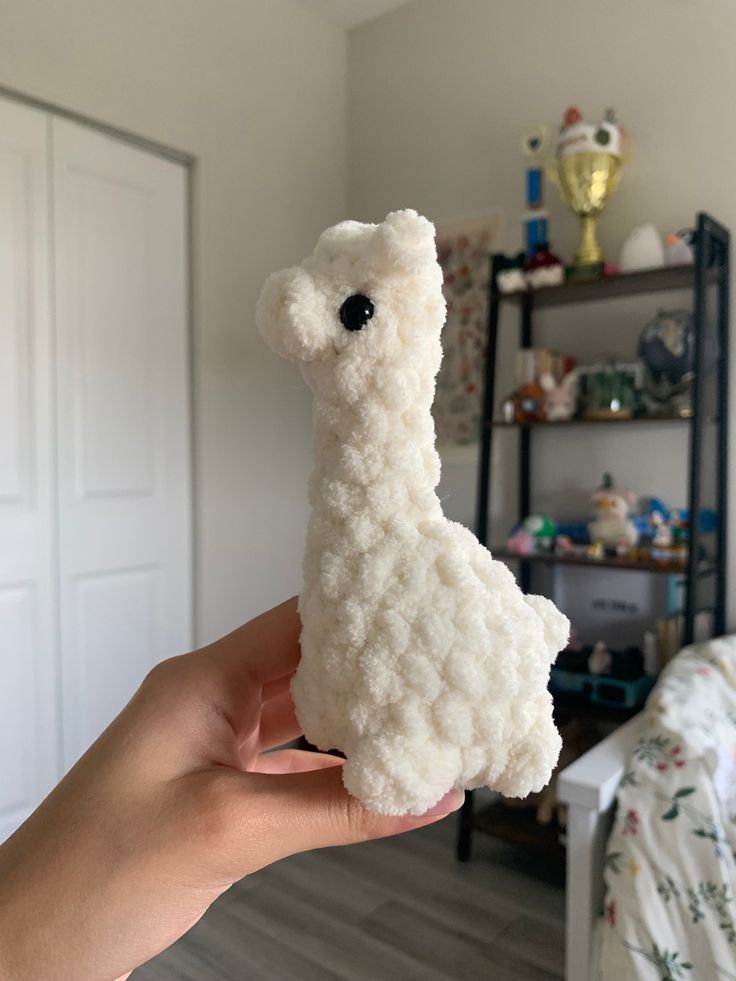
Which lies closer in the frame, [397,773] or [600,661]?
[397,773]

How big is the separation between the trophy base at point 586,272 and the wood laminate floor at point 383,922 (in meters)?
1.65

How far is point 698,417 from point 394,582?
1.57 m

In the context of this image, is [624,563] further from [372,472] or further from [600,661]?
[372,472]

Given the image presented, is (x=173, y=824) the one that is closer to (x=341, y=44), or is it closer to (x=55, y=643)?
(x=55, y=643)

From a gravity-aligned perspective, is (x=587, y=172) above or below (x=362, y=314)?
above

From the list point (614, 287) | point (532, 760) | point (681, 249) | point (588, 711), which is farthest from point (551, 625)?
point (614, 287)

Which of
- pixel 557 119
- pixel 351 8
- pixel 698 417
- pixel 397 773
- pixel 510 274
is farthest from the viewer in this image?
pixel 351 8

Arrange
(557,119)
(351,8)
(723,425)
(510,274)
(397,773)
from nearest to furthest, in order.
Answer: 1. (397,773)
2. (723,425)
3. (510,274)
4. (557,119)
5. (351,8)

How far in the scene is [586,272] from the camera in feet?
6.64

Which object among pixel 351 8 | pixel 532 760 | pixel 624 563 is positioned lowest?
pixel 624 563

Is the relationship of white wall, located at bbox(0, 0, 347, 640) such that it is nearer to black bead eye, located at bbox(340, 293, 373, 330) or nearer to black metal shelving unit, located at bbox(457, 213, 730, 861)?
black metal shelving unit, located at bbox(457, 213, 730, 861)

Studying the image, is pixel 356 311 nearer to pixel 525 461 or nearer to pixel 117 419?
pixel 117 419

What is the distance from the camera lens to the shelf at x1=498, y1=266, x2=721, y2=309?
1.94 metres

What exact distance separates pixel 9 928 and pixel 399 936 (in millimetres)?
1551
